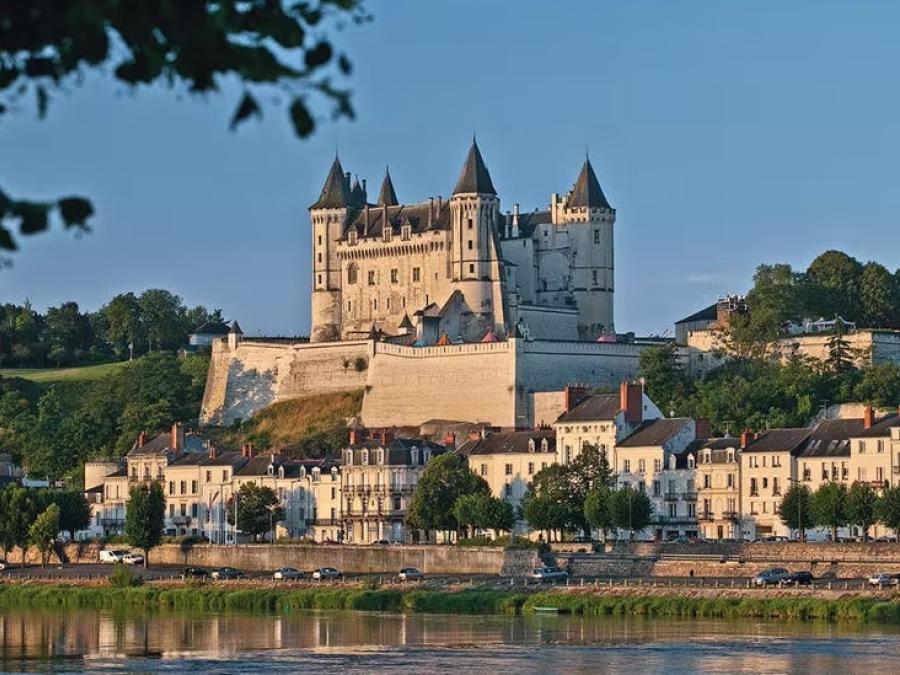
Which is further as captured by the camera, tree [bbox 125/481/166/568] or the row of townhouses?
tree [bbox 125/481/166/568]

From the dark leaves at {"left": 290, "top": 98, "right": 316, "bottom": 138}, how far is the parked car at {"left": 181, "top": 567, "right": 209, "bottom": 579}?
61.3 metres

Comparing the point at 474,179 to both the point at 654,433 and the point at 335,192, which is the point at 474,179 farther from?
the point at 654,433

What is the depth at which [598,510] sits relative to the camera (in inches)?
2680

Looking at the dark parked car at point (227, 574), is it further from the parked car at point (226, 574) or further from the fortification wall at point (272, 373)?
the fortification wall at point (272, 373)

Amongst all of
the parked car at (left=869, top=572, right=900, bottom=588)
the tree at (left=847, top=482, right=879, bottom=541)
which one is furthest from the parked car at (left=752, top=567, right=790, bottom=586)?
the tree at (left=847, top=482, right=879, bottom=541)

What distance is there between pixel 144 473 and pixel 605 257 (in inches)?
1297

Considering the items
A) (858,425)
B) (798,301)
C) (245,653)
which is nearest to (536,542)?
(858,425)

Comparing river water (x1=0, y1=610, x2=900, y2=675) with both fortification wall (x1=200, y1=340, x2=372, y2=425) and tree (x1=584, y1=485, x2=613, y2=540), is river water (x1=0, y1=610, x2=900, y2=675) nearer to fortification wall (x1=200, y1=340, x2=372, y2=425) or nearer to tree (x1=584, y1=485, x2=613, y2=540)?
tree (x1=584, y1=485, x2=613, y2=540)

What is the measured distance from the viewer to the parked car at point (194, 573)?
2749 inches

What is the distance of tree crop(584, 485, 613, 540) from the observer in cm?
6794

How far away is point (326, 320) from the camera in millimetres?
112125

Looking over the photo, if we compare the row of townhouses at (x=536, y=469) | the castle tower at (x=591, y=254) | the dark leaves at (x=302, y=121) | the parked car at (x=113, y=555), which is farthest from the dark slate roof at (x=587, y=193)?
the dark leaves at (x=302, y=121)

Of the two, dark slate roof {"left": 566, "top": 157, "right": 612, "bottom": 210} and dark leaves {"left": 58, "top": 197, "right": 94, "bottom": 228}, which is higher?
dark slate roof {"left": 566, "top": 157, "right": 612, "bottom": 210}

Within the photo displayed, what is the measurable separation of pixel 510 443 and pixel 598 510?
11.5 m
